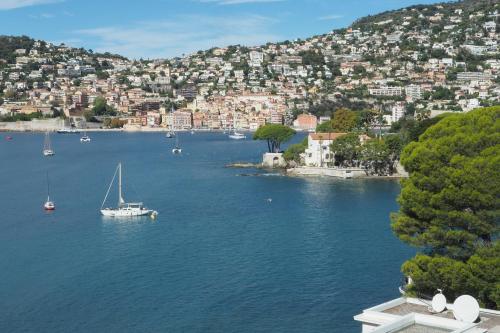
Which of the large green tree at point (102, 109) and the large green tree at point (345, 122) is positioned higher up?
the large green tree at point (102, 109)

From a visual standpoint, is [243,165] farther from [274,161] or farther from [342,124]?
[342,124]

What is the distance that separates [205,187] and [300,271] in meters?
20.2

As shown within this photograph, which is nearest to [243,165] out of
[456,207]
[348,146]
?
[348,146]

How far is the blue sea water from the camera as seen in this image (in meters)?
16.9

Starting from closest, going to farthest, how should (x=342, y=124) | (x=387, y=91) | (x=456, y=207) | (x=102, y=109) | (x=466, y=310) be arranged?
1. (x=466, y=310)
2. (x=456, y=207)
3. (x=342, y=124)
4. (x=387, y=91)
5. (x=102, y=109)

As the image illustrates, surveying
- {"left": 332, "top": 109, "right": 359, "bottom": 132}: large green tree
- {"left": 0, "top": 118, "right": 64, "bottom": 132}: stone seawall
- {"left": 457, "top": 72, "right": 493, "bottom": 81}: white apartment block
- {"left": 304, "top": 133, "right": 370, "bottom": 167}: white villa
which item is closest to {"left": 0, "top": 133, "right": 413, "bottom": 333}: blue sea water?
{"left": 304, "top": 133, "right": 370, "bottom": 167}: white villa

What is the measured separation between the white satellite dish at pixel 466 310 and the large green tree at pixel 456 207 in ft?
6.52

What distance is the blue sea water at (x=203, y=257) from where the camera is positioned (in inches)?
666

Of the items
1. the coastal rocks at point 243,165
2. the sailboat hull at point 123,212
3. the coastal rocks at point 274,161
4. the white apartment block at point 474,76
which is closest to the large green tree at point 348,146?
the coastal rocks at point 274,161

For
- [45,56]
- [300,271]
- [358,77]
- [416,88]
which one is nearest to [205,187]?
[300,271]

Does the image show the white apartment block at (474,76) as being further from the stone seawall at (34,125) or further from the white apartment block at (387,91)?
the stone seawall at (34,125)

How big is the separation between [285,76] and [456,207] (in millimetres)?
138702

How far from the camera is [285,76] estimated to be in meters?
151

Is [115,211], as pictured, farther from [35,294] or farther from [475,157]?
[475,157]
